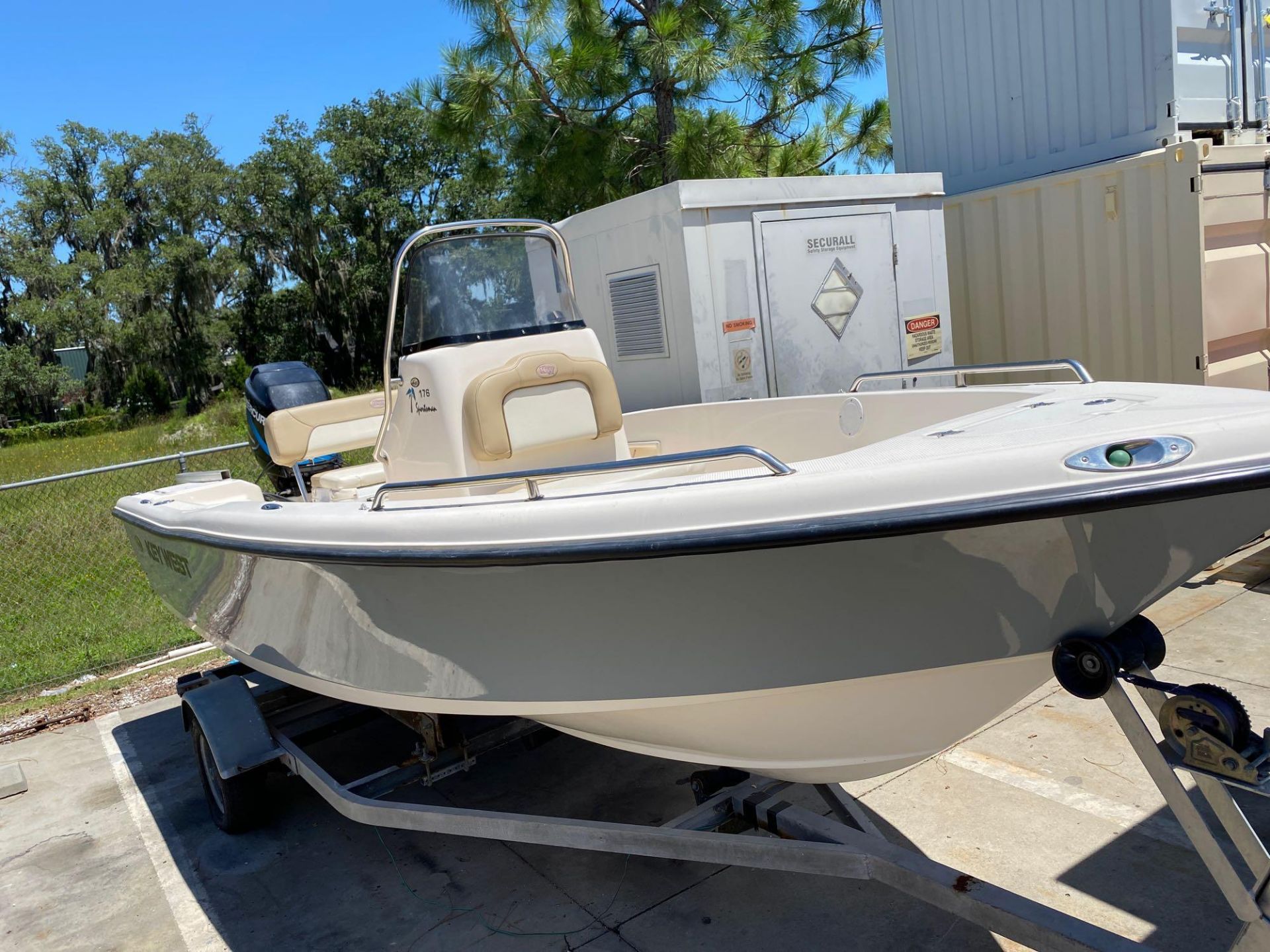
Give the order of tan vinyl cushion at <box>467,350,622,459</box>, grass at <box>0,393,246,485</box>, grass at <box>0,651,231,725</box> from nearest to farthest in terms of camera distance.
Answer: tan vinyl cushion at <box>467,350,622,459</box>
grass at <box>0,651,231,725</box>
grass at <box>0,393,246,485</box>

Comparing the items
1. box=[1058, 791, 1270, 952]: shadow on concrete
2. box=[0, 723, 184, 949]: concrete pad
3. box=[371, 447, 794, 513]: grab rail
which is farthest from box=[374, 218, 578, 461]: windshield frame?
box=[1058, 791, 1270, 952]: shadow on concrete

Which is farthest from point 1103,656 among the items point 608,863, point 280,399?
point 280,399

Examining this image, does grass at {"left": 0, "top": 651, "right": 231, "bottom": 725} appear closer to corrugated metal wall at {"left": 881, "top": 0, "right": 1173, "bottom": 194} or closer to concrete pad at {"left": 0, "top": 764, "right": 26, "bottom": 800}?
concrete pad at {"left": 0, "top": 764, "right": 26, "bottom": 800}

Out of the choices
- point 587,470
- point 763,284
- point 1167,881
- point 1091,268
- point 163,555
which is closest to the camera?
point 587,470

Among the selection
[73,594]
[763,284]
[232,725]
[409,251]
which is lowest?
[73,594]

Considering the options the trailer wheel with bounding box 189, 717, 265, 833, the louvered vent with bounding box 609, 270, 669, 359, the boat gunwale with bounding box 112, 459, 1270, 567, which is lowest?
the trailer wheel with bounding box 189, 717, 265, 833

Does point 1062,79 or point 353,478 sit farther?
point 1062,79

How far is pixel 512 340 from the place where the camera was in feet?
11.3

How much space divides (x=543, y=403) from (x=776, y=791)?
57.3 inches

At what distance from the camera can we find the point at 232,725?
3.46 m

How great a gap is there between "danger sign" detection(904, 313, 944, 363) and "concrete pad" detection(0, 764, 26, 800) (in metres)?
4.61

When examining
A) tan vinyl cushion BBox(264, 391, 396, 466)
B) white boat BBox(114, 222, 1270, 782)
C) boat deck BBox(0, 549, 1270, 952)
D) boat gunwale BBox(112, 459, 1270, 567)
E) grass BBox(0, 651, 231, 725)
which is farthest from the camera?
grass BBox(0, 651, 231, 725)

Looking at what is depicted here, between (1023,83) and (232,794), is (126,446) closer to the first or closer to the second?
(232,794)

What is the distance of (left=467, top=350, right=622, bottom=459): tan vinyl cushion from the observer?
10.6ft
